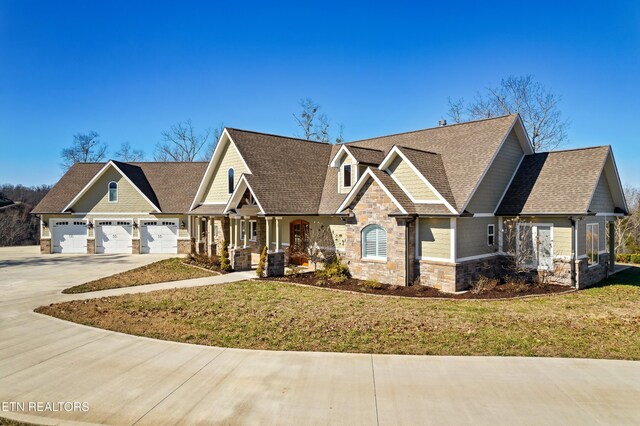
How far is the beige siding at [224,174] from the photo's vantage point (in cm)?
2292

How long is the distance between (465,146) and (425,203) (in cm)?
408

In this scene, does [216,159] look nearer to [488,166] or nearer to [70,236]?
[70,236]

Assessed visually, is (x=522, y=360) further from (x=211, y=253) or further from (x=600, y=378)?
(x=211, y=253)

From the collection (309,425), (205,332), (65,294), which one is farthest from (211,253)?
(309,425)

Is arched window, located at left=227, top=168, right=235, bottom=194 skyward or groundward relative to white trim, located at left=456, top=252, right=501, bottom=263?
skyward

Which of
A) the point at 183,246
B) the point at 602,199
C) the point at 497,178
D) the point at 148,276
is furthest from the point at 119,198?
the point at 602,199

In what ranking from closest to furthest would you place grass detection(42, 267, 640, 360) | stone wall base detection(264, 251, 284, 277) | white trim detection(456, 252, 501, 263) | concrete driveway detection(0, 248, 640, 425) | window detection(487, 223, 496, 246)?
concrete driveway detection(0, 248, 640, 425), grass detection(42, 267, 640, 360), white trim detection(456, 252, 501, 263), window detection(487, 223, 496, 246), stone wall base detection(264, 251, 284, 277)

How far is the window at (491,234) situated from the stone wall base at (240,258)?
12224 millimetres

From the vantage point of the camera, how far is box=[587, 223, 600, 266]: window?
56.8 feet

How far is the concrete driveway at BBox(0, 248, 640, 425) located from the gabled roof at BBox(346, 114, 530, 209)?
9.02 m

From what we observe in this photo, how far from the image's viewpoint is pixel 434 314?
1170cm

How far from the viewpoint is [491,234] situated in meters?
17.6

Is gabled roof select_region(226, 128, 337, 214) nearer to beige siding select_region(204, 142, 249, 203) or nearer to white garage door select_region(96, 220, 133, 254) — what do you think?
beige siding select_region(204, 142, 249, 203)

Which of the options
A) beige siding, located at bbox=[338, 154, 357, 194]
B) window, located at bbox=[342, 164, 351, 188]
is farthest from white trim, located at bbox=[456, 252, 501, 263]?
window, located at bbox=[342, 164, 351, 188]
